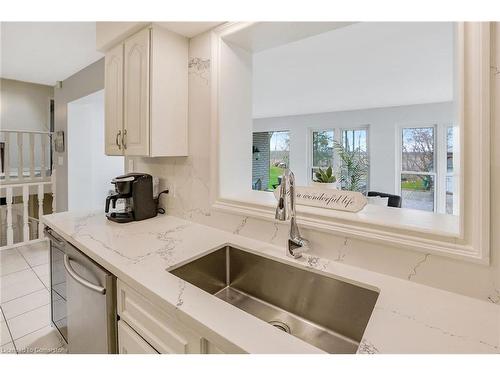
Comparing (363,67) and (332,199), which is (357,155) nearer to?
(363,67)

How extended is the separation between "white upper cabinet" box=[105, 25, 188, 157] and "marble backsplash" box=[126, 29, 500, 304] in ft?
0.24

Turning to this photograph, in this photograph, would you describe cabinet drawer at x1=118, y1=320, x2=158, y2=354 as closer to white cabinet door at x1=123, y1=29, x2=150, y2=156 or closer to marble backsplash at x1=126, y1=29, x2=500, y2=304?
marble backsplash at x1=126, y1=29, x2=500, y2=304

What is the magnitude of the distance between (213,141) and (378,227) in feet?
3.11

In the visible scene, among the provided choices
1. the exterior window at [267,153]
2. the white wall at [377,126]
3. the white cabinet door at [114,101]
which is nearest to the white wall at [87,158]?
the white cabinet door at [114,101]

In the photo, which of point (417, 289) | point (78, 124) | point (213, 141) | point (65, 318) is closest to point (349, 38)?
point (213, 141)

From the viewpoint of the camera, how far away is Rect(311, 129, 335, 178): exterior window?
6.25 metres

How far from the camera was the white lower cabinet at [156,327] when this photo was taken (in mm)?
780

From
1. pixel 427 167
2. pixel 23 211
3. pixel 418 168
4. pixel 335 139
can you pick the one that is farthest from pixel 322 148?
pixel 23 211

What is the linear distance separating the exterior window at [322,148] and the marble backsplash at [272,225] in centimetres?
502

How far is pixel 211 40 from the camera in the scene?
4.97ft

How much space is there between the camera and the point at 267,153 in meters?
7.38
